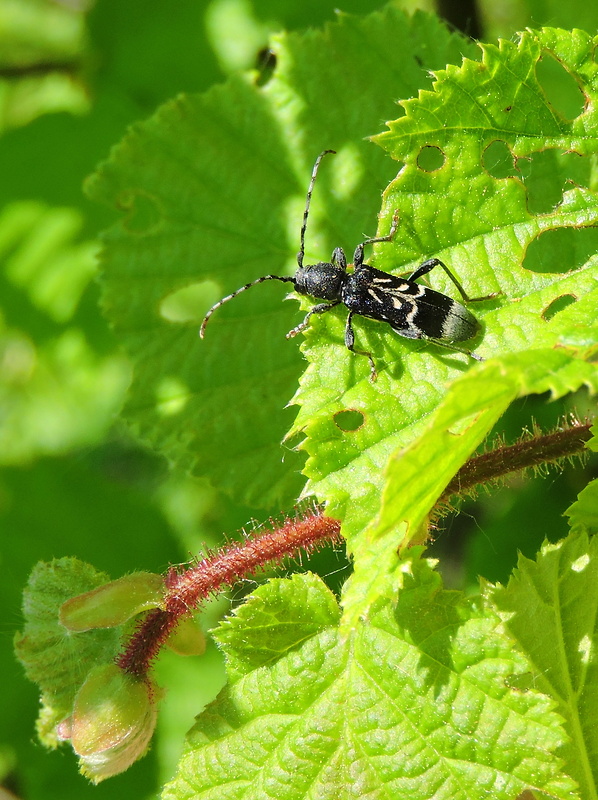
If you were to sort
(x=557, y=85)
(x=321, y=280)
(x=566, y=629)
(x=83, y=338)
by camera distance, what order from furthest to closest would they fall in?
(x=83, y=338), (x=557, y=85), (x=321, y=280), (x=566, y=629)

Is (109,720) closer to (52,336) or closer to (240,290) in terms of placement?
(240,290)

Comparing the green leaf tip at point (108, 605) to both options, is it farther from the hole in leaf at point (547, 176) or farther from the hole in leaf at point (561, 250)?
the hole in leaf at point (547, 176)

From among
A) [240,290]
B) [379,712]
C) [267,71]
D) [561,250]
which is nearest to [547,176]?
[561,250]

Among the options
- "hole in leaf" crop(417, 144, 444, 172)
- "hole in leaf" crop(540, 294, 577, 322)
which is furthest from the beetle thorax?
"hole in leaf" crop(540, 294, 577, 322)

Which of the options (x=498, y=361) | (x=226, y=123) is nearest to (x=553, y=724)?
(x=498, y=361)

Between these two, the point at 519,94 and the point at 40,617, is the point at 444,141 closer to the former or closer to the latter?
the point at 519,94

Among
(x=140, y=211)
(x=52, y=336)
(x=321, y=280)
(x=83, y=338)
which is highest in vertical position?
(x=52, y=336)

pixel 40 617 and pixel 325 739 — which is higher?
pixel 40 617
